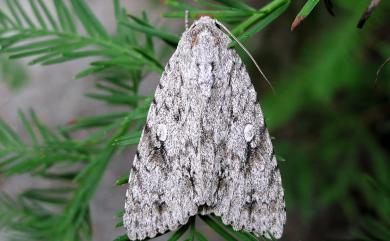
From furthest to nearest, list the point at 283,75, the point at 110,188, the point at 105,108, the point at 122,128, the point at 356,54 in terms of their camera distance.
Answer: the point at 105,108 → the point at 110,188 → the point at 283,75 → the point at 356,54 → the point at 122,128

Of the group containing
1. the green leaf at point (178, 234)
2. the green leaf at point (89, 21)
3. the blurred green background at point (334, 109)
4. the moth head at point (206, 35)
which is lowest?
the blurred green background at point (334, 109)

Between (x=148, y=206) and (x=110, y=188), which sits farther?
(x=110, y=188)

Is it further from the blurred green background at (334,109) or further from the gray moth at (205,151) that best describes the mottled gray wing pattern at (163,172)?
the blurred green background at (334,109)

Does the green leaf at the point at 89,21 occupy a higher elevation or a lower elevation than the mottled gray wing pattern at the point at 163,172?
higher

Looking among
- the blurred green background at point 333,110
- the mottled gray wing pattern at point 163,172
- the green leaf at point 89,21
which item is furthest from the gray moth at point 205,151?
the blurred green background at point 333,110

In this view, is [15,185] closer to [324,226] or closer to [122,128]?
[324,226]

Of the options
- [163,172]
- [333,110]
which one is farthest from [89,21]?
[333,110]

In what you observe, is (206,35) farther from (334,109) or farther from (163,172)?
(334,109)

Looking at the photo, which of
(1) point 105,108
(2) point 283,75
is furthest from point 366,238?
(1) point 105,108
